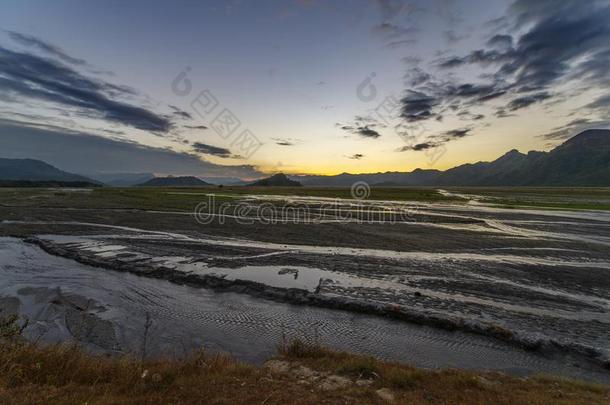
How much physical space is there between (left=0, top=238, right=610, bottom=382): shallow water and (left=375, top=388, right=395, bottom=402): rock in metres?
2.86

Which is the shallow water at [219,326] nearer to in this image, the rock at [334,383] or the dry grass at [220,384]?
the dry grass at [220,384]

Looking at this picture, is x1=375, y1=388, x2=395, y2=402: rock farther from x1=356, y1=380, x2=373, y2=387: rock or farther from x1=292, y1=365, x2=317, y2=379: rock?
x1=292, y1=365, x2=317, y2=379: rock

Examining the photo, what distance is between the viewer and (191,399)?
19.1 feet

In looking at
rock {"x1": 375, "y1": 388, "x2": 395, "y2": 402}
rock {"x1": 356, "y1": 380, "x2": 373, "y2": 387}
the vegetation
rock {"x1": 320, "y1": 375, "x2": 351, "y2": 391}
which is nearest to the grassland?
the vegetation

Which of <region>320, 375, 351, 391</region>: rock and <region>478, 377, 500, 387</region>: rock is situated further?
<region>478, 377, 500, 387</region>: rock

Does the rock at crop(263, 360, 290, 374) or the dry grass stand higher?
the dry grass

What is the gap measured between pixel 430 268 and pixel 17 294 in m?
20.3

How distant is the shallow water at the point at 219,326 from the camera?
9.48m

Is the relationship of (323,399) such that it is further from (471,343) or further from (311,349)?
(471,343)

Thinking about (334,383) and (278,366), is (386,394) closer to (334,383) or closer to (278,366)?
(334,383)

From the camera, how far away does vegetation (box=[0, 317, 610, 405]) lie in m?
5.79

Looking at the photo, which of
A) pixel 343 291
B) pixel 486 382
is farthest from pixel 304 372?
pixel 343 291

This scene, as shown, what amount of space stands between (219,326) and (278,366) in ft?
13.5

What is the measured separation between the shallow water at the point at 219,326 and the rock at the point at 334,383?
2579 mm
